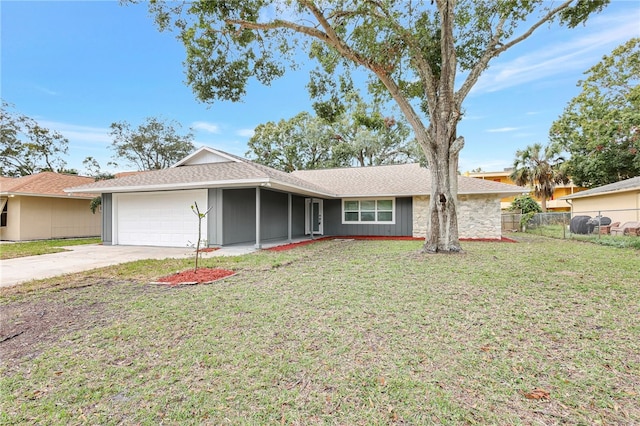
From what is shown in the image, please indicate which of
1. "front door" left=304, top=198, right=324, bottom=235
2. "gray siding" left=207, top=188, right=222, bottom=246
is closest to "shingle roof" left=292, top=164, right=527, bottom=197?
"front door" left=304, top=198, right=324, bottom=235

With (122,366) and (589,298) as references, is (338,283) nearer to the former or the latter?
(122,366)

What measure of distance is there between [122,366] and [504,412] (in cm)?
318

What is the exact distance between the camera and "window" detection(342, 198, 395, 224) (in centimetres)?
1533

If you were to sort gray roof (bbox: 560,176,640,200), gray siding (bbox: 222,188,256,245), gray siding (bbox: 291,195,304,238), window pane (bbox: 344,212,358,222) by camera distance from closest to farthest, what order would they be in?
gray siding (bbox: 222,188,256,245), gray roof (bbox: 560,176,640,200), gray siding (bbox: 291,195,304,238), window pane (bbox: 344,212,358,222)

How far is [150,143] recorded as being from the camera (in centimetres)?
2825

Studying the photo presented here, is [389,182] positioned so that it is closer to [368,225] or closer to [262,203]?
[368,225]

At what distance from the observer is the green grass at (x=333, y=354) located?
6.75ft

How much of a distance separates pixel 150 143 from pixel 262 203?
859 inches

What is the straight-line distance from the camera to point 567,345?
9.78 feet

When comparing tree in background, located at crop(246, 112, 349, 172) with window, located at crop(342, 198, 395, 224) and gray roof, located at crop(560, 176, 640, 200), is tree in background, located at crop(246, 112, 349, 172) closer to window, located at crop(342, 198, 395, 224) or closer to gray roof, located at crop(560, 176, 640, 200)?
window, located at crop(342, 198, 395, 224)

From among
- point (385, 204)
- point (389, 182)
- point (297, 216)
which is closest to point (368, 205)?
point (385, 204)

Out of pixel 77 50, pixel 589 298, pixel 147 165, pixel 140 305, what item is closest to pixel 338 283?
pixel 140 305

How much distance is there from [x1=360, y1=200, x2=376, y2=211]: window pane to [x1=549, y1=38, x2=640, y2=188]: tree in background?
1913 cm

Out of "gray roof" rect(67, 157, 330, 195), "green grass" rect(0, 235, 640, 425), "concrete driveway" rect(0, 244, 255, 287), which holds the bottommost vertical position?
"green grass" rect(0, 235, 640, 425)
